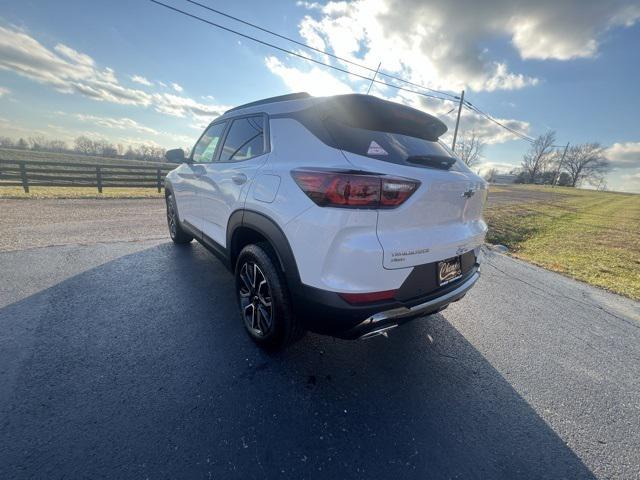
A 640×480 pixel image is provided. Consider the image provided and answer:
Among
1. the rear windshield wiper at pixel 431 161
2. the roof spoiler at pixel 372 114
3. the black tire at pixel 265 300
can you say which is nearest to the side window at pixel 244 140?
the roof spoiler at pixel 372 114

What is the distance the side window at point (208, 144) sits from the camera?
341 cm

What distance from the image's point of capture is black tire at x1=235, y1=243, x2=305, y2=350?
206cm

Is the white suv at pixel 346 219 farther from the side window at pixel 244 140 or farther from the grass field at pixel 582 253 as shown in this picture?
the grass field at pixel 582 253

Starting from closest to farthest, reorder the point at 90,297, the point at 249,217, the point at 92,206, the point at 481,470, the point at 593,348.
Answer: the point at 481,470 < the point at 249,217 < the point at 593,348 < the point at 90,297 < the point at 92,206

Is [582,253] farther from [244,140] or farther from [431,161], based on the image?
[244,140]

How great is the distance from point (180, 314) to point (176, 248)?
2274mm

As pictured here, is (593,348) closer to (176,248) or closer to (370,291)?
(370,291)

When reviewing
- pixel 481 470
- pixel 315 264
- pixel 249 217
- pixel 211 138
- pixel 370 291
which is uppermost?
pixel 211 138

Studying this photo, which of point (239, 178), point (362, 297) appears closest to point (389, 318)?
point (362, 297)

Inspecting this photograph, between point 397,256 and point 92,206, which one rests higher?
point 397,256

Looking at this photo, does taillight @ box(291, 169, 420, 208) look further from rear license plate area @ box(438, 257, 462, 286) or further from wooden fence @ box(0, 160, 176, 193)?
wooden fence @ box(0, 160, 176, 193)

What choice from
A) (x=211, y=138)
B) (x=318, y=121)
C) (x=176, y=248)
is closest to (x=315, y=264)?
(x=318, y=121)

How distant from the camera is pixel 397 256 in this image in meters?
1.73

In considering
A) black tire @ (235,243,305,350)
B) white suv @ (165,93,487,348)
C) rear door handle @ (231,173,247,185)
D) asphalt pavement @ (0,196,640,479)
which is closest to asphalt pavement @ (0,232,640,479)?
asphalt pavement @ (0,196,640,479)
